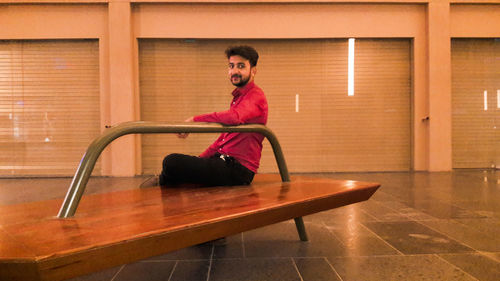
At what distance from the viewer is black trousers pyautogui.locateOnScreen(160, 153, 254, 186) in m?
2.01

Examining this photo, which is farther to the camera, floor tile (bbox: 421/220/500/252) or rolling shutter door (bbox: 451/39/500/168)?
rolling shutter door (bbox: 451/39/500/168)

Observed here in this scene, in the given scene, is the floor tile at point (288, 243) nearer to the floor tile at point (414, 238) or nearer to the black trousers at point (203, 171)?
the floor tile at point (414, 238)

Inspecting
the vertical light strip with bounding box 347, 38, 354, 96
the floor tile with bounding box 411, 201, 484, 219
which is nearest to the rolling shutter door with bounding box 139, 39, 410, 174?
the vertical light strip with bounding box 347, 38, 354, 96

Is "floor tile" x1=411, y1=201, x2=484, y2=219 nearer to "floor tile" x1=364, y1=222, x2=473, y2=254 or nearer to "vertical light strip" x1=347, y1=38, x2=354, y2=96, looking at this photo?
"floor tile" x1=364, y1=222, x2=473, y2=254

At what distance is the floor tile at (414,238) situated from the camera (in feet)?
7.87

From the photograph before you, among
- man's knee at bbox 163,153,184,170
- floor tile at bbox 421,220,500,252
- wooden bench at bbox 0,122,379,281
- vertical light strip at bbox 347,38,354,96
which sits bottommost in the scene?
floor tile at bbox 421,220,500,252

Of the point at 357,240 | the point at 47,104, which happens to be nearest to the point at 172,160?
the point at 357,240

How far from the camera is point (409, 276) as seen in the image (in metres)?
1.94

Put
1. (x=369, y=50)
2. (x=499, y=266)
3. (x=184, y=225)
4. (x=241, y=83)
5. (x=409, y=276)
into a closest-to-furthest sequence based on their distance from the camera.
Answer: (x=184, y=225) < (x=409, y=276) < (x=499, y=266) < (x=241, y=83) < (x=369, y=50)

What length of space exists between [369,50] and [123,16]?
17.6 ft

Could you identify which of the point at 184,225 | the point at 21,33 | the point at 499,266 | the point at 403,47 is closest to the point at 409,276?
the point at 499,266

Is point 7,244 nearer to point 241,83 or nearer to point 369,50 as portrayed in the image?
point 241,83

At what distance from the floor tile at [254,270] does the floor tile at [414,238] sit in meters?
0.87

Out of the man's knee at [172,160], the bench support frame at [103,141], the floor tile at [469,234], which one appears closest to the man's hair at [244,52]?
the bench support frame at [103,141]
